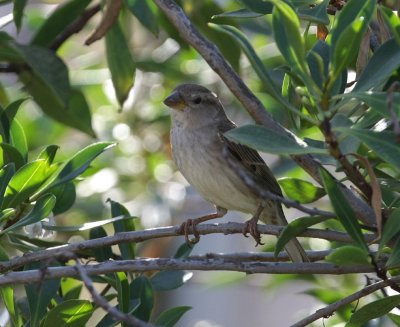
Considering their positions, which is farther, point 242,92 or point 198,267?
point 242,92

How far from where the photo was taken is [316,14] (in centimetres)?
224

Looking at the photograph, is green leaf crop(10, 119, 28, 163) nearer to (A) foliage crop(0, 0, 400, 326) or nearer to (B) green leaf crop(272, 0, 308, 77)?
(A) foliage crop(0, 0, 400, 326)

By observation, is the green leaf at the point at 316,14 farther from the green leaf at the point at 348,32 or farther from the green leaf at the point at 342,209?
the green leaf at the point at 342,209

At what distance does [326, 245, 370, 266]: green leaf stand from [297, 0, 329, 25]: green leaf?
21.3 inches

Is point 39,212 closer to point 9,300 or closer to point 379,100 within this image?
point 9,300

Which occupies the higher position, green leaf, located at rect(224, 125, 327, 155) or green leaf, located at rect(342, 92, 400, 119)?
green leaf, located at rect(342, 92, 400, 119)

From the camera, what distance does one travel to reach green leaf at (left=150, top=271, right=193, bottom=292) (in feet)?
9.10

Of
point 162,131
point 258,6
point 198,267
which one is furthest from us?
point 162,131

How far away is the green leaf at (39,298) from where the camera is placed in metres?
2.41

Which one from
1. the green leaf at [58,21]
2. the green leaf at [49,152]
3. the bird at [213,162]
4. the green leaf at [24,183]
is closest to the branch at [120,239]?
the green leaf at [24,183]

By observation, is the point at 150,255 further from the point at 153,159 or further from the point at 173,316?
the point at 173,316

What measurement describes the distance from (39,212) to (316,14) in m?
0.86

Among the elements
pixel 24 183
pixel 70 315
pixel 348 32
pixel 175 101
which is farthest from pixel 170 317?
pixel 175 101

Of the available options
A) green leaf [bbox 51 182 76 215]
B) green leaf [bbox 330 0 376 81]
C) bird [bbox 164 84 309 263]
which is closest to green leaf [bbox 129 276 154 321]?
green leaf [bbox 51 182 76 215]
